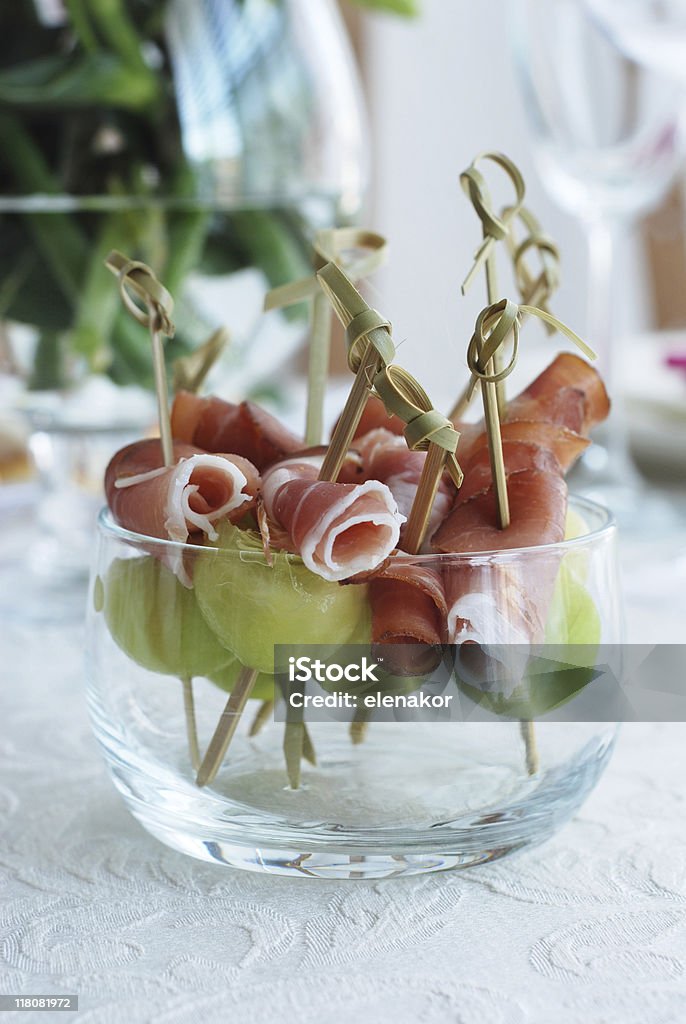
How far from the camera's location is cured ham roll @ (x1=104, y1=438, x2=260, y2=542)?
0.27 meters

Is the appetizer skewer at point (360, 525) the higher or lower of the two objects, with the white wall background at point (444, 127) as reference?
lower

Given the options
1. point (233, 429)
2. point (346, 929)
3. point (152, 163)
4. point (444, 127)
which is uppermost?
point (444, 127)

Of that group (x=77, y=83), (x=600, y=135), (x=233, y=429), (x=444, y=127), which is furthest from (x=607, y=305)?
(x=444, y=127)

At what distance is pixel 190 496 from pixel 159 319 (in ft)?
0.17

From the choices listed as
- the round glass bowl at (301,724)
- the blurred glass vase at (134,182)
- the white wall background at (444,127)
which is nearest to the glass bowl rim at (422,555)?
the round glass bowl at (301,724)

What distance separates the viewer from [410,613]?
0.83ft

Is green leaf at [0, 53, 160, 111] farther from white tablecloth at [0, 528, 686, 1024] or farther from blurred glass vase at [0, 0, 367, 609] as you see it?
white tablecloth at [0, 528, 686, 1024]

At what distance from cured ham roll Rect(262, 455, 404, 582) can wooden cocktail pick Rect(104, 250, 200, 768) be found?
6cm

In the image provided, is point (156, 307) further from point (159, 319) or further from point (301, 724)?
point (301, 724)

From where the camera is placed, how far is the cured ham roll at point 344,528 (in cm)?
25

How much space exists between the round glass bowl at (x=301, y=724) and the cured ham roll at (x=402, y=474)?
0.03 m

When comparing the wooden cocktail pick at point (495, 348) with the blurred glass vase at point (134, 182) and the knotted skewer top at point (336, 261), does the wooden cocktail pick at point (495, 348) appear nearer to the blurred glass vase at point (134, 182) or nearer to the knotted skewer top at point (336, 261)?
the knotted skewer top at point (336, 261)

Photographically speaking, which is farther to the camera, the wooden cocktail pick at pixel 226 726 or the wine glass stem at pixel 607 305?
the wine glass stem at pixel 607 305

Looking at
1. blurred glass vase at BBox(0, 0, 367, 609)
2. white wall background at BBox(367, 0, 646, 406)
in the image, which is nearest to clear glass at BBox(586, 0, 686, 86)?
blurred glass vase at BBox(0, 0, 367, 609)
